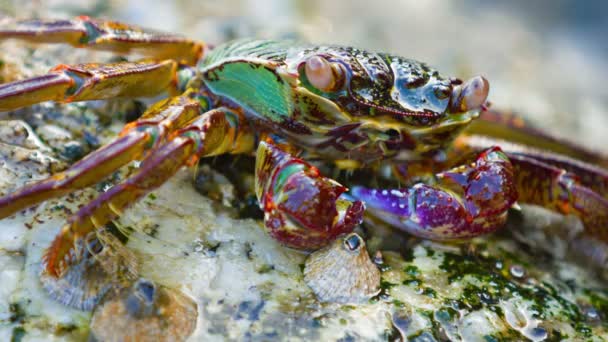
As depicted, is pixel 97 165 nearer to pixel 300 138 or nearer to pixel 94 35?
pixel 300 138

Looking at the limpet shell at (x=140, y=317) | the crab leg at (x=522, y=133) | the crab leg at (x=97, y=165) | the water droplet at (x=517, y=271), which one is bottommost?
the water droplet at (x=517, y=271)

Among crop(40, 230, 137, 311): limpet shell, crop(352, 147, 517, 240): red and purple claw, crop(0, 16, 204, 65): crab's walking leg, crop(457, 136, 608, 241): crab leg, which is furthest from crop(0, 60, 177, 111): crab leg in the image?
crop(457, 136, 608, 241): crab leg

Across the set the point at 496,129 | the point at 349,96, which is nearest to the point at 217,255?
the point at 349,96

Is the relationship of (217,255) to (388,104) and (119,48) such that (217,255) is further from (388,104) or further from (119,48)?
(119,48)

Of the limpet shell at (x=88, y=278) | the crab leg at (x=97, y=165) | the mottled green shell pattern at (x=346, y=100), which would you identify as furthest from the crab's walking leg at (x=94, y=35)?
the limpet shell at (x=88, y=278)

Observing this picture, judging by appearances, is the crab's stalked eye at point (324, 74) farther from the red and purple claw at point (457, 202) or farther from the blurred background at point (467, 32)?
the blurred background at point (467, 32)

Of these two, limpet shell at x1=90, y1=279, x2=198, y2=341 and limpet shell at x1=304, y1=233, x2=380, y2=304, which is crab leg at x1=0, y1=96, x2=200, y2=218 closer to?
limpet shell at x1=90, y1=279, x2=198, y2=341
